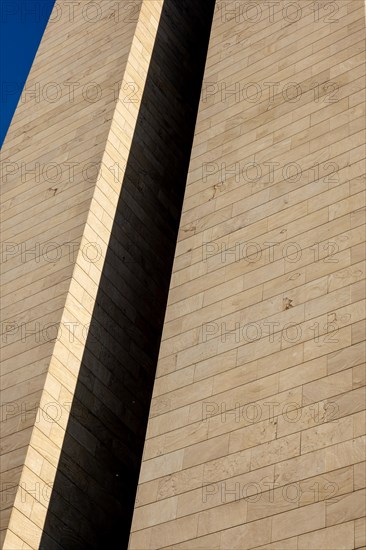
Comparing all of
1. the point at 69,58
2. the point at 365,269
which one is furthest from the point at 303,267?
the point at 69,58

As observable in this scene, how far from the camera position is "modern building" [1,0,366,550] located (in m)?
21.0

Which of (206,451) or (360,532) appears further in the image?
(206,451)

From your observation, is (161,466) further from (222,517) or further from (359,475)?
(359,475)

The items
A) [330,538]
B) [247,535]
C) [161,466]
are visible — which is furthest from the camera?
[161,466]

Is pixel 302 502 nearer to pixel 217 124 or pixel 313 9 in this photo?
pixel 217 124

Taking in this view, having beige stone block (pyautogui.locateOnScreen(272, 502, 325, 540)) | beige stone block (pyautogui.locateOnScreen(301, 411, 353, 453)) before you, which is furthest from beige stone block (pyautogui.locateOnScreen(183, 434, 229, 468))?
beige stone block (pyautogui.locateOnScreen(272, 502, 325, 540))

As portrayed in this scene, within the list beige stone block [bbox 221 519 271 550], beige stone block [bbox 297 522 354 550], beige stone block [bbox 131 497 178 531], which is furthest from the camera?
beige stone block [bbox 131 497 178 531]

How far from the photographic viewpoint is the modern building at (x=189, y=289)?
68.8 feet

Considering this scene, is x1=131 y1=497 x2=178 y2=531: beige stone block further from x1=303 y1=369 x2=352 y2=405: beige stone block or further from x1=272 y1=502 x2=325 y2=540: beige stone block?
x1=303 y1=369 x2=352 y2=405: beige stone block

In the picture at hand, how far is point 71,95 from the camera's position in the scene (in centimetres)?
3553

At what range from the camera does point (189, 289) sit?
85.8 ft

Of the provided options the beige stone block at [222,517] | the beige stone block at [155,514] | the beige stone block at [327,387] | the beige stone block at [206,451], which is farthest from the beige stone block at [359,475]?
the beige stone block at [155,514]

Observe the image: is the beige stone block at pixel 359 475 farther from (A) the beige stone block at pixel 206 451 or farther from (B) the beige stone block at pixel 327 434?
(A) the beige stone block at pixel 206 451

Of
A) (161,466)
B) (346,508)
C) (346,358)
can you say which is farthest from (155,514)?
(346,358)
